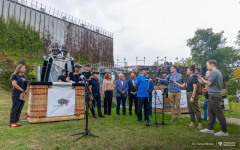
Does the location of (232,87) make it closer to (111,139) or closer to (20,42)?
(111,139)

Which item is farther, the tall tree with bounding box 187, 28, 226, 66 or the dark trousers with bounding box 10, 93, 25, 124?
the tall tree with bounding box 187, 28, 226, 66

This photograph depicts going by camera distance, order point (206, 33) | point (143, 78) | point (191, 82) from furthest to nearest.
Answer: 1. point (206, 33)
2. point (143, 78)
3. point (191, 82)

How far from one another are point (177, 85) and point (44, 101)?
4698 millimetres

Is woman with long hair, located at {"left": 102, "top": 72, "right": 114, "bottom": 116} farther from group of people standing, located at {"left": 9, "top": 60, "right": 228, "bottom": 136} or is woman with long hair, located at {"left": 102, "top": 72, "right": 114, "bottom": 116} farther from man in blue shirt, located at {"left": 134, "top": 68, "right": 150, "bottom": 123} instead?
man in blue shirt, located at {"left": 134, "top": 68, "right": 150, "bottom": 123}

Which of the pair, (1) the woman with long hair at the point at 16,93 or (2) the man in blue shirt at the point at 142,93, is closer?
(1) the woman with long hair at the point at 16,93

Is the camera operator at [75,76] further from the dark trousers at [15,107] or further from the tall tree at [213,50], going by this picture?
the tall tree at [213,50]

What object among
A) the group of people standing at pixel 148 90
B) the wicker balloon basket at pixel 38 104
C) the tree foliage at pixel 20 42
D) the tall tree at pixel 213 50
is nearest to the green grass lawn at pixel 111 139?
the group of people standing at pixel 148 90

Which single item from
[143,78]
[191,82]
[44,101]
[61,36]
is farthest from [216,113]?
[61,36]

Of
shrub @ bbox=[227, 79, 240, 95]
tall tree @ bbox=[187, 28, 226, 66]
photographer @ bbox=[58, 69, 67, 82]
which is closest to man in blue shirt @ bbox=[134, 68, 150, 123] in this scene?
photographer @ bbox=[58, 69, 67, 82]

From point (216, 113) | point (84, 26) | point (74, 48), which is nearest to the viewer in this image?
point (216, 113)

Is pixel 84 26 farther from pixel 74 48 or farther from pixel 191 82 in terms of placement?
pixel 191 82

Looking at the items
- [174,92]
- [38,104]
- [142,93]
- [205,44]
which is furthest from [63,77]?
[205,44]

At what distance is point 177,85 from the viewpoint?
6.06 m

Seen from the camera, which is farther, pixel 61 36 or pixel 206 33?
pixel 206 33
